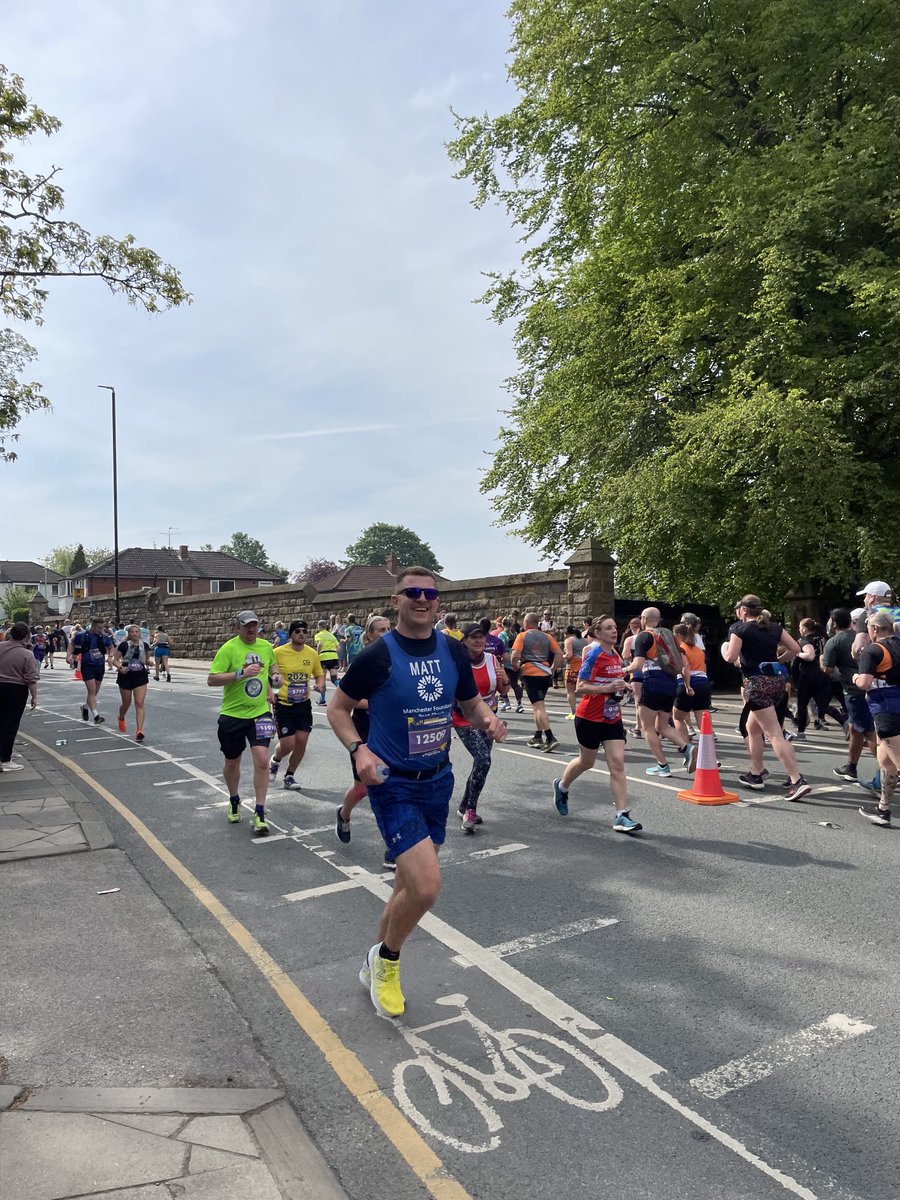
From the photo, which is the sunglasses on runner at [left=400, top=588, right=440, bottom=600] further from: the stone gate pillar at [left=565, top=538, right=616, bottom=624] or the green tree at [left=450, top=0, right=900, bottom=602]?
the stone gate pillar at [left=565, top=538, right=616, bottom=624]

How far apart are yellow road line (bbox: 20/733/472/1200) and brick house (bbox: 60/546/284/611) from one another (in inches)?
2785

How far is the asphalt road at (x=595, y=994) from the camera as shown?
3027 mm

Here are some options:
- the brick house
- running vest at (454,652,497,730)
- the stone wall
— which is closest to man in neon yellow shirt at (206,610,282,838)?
running vest at (454,652,497,730)

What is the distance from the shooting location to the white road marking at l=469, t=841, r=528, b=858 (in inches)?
268

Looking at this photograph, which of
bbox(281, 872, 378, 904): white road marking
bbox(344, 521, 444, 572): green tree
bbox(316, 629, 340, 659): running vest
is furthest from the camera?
bbox(344, 521, 444, 572): green tree

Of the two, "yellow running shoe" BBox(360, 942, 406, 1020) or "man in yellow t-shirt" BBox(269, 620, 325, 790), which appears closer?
"yellow running shoe" BBox(360, 942, 406, 1020)

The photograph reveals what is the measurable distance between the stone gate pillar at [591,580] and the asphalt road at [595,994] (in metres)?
12.6

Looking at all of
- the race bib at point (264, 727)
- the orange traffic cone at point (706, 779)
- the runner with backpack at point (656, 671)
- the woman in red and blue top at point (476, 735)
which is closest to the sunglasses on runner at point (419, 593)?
the woman in red and blue top at point (476, 735)

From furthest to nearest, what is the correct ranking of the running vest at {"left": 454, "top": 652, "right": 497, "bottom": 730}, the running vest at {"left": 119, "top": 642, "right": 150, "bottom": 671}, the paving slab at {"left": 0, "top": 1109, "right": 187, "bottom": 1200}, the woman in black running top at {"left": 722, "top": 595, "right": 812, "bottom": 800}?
the running vest at {"left": 119, "top": 642, "right": 150, "bottom": 671}, the woman in black running top at {"left": 722, "top": 595, "right": 812, "bottom": 800}, the running vest at {"left": 454, "top": 652, "right": 497, "bottom": 730}, the paving slab at {"left": 0, "top": 1109, "right": 187, "bottom": 1200}

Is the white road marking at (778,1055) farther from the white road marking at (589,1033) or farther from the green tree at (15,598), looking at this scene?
the green tree at (15,598)

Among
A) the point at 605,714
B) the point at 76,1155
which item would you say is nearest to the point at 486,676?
the point at 605,714

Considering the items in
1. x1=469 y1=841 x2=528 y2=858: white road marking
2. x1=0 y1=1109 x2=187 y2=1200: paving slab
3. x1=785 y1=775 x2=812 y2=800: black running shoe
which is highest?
x1=785 y1=775 x2=812 y2=800: black running shoe

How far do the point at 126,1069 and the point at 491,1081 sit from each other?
1497 mm

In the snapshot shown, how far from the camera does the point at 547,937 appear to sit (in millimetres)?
5027
